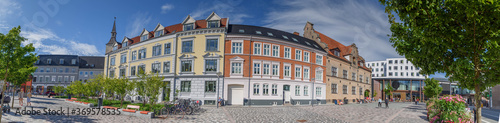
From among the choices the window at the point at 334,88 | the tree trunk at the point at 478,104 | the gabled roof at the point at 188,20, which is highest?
the gabled roof at the point at 188,20

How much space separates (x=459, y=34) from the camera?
21.8 feet

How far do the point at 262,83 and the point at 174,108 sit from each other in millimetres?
16248

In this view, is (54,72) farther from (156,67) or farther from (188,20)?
(188,20)

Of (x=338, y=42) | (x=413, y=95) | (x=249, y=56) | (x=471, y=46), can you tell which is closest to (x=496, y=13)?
(x=471, y=46)

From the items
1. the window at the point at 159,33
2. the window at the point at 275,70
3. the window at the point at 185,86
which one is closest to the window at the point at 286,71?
the window at the point at 275,70

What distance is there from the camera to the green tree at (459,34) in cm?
595

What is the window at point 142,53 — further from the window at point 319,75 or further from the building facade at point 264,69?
the window at point 319,75

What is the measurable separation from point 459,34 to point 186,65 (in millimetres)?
30486

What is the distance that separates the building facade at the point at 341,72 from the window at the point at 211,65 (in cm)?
1968

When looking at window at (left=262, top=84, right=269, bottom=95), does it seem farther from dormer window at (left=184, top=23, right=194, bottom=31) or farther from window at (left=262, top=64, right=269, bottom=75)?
dormer window at (left=184, top=23, right=194, bottom=31)

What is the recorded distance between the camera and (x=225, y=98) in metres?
31.2

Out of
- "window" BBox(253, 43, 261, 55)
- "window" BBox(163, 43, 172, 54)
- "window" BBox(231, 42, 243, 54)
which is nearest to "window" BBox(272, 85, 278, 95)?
"window" BBox(253, 43, 261, 55)

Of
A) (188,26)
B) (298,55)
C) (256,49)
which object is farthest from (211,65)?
(298,55)

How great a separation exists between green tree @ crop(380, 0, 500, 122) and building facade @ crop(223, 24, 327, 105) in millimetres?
24609
